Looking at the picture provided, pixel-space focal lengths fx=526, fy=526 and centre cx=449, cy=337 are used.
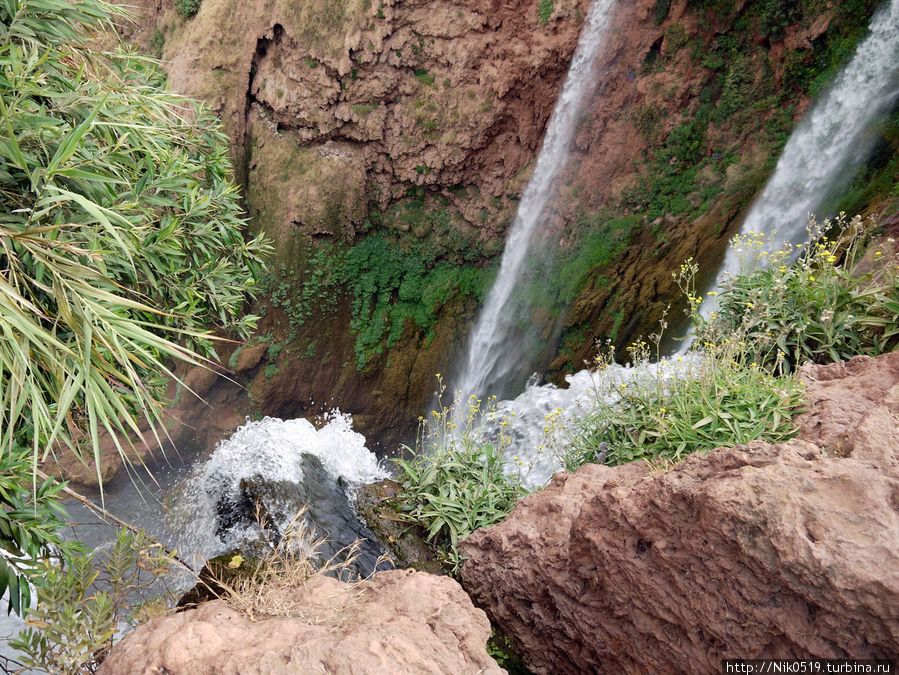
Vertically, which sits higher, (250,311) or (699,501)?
(699,501)

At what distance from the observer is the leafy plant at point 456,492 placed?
3.79m

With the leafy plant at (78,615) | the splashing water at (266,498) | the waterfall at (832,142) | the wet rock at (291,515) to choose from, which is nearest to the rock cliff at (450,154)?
the waterfall at (832,142)

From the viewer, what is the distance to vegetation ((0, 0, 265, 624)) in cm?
209

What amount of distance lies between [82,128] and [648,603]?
3100mm

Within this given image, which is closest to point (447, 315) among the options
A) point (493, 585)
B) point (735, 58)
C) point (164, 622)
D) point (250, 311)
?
point (250, 311)

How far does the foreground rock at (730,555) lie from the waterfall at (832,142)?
144 inches

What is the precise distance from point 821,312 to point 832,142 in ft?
12.3

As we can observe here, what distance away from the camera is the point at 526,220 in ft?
29.2

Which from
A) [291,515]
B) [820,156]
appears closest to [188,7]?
[291,515]

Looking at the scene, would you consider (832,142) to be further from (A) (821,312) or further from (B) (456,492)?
(B) (456,492)

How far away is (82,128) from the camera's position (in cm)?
215

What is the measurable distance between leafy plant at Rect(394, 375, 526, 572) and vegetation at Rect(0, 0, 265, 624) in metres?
1.89

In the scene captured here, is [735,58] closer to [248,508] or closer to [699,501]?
[699,501]

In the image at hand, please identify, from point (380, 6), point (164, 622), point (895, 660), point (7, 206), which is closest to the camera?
point (895, 660)
